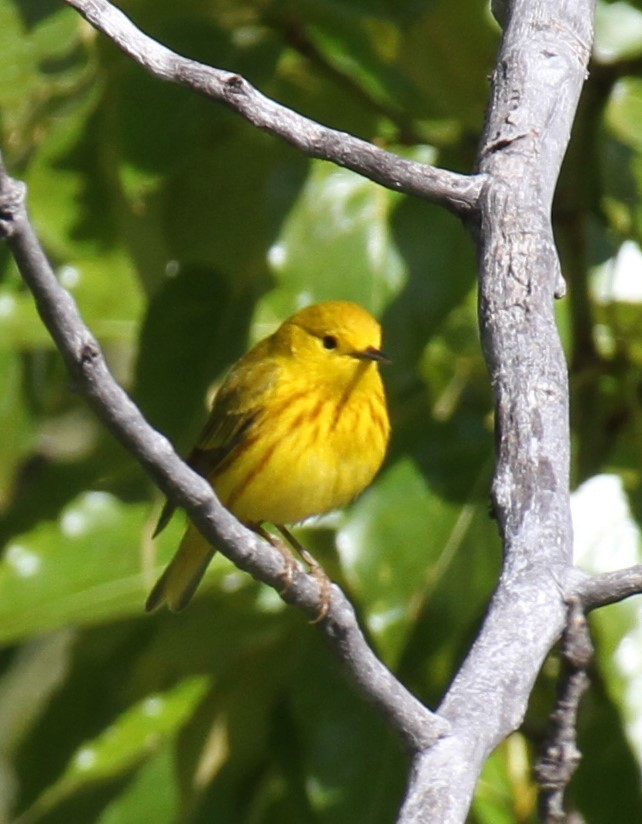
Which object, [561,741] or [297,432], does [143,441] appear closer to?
[561,741]

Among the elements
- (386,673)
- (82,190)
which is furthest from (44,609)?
(386,673)

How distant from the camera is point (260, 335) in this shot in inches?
121

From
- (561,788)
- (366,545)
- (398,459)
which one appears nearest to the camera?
(561,788)

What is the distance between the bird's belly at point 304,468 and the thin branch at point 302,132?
1.48 metres

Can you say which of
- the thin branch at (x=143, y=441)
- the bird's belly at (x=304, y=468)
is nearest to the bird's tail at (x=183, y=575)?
the bird's belly at (x=304, y=468)

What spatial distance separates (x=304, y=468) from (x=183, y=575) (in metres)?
0.33

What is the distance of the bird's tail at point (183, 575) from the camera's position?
291 cm

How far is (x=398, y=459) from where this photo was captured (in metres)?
2.81

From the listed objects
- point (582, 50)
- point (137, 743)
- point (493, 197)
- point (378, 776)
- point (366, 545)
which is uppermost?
point (582, 50)

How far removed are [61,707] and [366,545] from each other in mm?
911

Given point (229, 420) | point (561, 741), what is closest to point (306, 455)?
point (229, 420)

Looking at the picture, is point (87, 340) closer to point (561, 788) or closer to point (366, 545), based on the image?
point (561, 788)

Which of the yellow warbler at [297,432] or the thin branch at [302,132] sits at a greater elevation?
the thin branch at [302,132]

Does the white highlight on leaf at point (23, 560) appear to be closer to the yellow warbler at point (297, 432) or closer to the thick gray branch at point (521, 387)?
the yellow warbler at point (297, 432)
